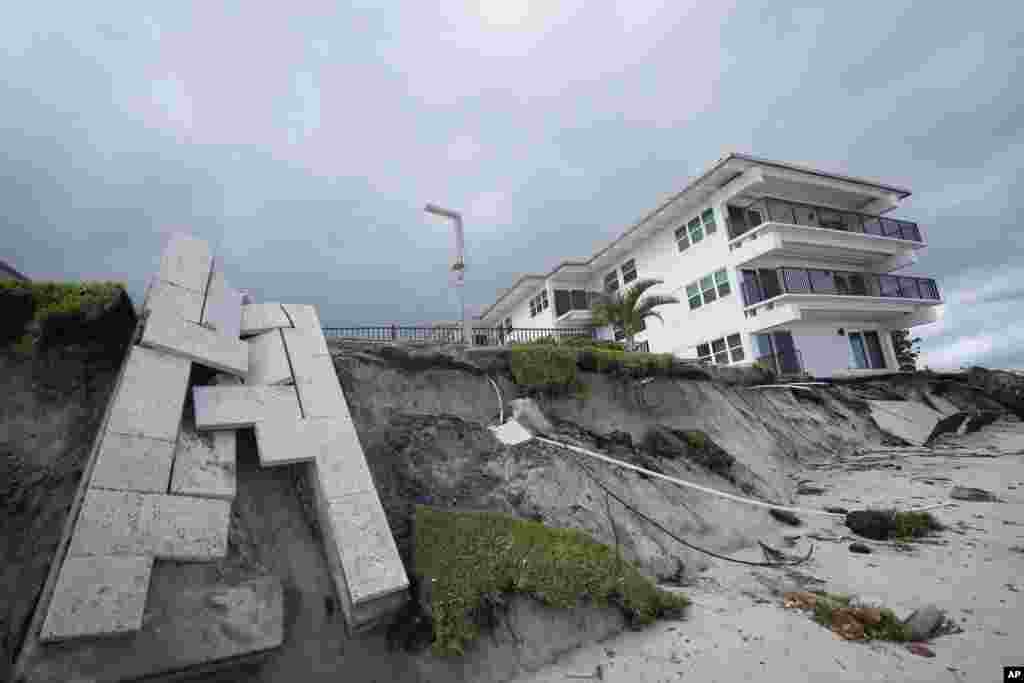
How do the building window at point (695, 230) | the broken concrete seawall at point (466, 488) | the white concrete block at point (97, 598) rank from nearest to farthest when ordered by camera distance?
the white concrete block at point (97, 598), the broken concrete seawall at point (466, 488), the building window at point (695, 230)

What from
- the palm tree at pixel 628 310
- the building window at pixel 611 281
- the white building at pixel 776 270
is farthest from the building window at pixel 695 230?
the palm tree at pixel 628 310

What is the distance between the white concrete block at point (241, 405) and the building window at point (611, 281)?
2776cm

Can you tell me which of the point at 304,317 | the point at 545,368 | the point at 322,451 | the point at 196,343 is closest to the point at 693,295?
the point at 545,368

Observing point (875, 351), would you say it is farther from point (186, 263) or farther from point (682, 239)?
point (186, 263)

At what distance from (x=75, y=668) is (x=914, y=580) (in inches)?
370

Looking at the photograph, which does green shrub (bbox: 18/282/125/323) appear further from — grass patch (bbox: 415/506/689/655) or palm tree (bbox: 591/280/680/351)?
palm tree (bbox: 591/280/680/351)

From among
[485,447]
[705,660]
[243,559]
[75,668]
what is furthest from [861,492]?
[75,668]

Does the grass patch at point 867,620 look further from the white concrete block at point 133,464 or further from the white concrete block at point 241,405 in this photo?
the white concrete block at point 133,464

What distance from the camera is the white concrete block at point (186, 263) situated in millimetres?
5574

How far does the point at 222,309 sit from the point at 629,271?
27.8 m

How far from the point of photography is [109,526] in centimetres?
380

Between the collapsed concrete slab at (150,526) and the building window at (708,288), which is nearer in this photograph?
the collapsed concrete slab at (150,526)

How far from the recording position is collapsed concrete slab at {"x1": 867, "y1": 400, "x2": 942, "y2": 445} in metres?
16.6

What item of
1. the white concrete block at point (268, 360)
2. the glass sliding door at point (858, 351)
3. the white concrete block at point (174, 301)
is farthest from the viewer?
the glass sliding door at point (858, 351)
